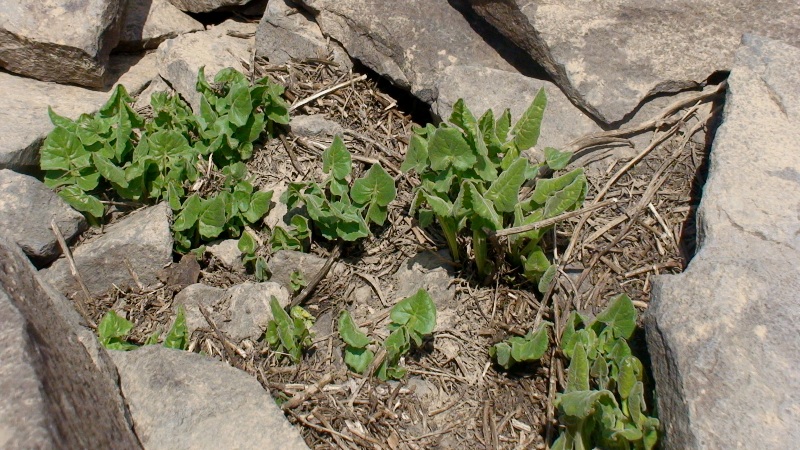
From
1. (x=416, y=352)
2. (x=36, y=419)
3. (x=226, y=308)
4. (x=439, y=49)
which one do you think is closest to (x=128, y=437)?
(x=36, y=419)

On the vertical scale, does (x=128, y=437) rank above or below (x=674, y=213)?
below

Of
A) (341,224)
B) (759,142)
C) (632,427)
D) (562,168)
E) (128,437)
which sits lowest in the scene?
(128,437)

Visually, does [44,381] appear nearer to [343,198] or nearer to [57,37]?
[343,198]

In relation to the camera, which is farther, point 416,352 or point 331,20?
point 331,20

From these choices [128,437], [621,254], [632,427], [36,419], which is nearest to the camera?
[36,419]

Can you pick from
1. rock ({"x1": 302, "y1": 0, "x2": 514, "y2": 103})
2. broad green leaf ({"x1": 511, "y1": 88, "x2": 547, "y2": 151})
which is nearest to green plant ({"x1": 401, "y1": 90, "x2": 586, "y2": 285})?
broad green leaf ({"x1": 511, "y1": 88, "x2": 547, "y2": 151})

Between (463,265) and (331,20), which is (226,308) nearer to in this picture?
(463,265)

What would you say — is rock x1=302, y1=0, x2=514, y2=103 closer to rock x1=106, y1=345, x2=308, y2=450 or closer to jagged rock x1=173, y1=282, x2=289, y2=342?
jagged rock x1=173, y1=282, x2=289, y2=342
